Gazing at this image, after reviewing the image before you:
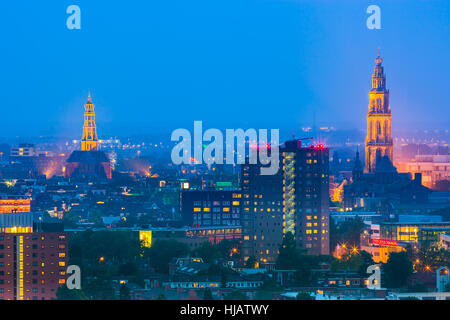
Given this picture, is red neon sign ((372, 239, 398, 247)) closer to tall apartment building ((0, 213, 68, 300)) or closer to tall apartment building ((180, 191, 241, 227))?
tall apartment building ((180, 191, 241, 227))

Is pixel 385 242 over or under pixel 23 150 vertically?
under

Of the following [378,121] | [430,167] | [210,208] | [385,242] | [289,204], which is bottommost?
[385,242]

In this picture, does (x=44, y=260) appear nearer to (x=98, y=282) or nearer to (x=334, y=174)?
(x=98, y=282)

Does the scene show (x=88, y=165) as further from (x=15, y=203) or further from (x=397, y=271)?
(x=397, y=271)

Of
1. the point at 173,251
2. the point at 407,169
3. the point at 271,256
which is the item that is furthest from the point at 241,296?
the point at 407,169

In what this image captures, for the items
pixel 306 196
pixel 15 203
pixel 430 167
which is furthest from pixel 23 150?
pixel 306 196

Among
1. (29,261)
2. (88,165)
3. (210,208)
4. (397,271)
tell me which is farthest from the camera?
(88,165)

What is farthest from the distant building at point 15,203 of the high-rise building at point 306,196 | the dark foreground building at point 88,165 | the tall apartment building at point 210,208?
the dark foreground building at point 88,165
